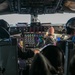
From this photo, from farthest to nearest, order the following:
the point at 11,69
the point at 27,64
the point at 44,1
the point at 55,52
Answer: the point at 44,1 → the point at 27,64 → the point at 55,52 → the point at 11,69

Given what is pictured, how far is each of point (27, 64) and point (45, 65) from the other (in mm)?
1267

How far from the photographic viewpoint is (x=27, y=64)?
4.67 metres

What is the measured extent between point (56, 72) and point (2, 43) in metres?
0.75

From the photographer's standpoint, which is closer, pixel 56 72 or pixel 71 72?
pixel 71 72

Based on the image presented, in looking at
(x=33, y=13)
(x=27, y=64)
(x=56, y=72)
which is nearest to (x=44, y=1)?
(x=33, y=13)

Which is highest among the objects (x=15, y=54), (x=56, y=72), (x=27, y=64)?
(x=15, y=54)

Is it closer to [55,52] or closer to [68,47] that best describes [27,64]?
[55,52]

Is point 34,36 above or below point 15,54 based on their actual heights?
below

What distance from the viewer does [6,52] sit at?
3.69m

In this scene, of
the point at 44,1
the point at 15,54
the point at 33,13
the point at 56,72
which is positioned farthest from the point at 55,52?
the point at 33,13

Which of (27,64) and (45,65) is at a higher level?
(45,65)

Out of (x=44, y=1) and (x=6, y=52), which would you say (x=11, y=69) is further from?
(x=44, y=1)

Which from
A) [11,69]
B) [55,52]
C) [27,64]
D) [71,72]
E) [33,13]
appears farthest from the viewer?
[33,13]

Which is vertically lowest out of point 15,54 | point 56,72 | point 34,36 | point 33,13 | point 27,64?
point 33,13
